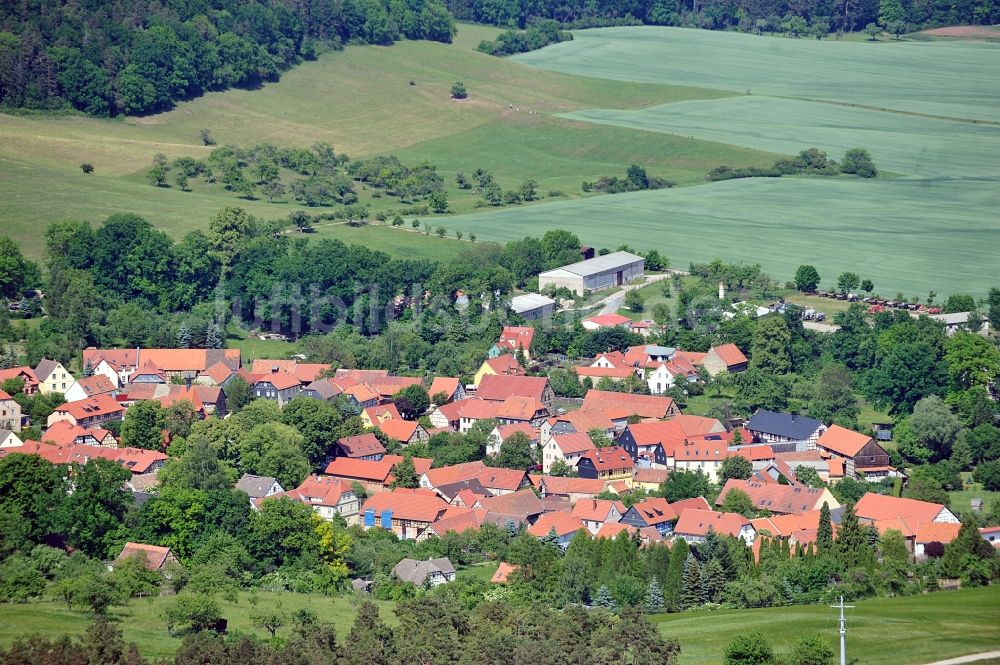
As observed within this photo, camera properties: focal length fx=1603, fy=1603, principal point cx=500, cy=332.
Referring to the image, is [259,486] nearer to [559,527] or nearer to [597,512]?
[559,527]

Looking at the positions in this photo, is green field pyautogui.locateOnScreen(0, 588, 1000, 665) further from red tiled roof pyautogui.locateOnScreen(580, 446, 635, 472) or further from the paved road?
red tiled roof pyautogui.locateOnScreen(580, 446, 635, 472)

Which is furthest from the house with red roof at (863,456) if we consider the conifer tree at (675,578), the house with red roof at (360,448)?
the house with red roof at (360,448)

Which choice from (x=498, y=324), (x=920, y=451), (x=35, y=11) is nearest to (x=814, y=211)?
(x=498, y=324)

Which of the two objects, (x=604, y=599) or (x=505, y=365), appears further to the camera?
(x=505, y=365)

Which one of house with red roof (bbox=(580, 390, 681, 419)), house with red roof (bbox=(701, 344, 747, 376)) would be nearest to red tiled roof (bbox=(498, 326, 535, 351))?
house with red roof (bbox=(580, 390, 681, 419))

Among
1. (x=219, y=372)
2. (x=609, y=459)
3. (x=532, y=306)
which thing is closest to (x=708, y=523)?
(x=609, y=459)

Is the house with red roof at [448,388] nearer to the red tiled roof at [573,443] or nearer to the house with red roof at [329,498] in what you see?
the red tiled roof at [573,443]

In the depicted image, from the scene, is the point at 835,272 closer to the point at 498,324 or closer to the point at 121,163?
the point at 498,324
